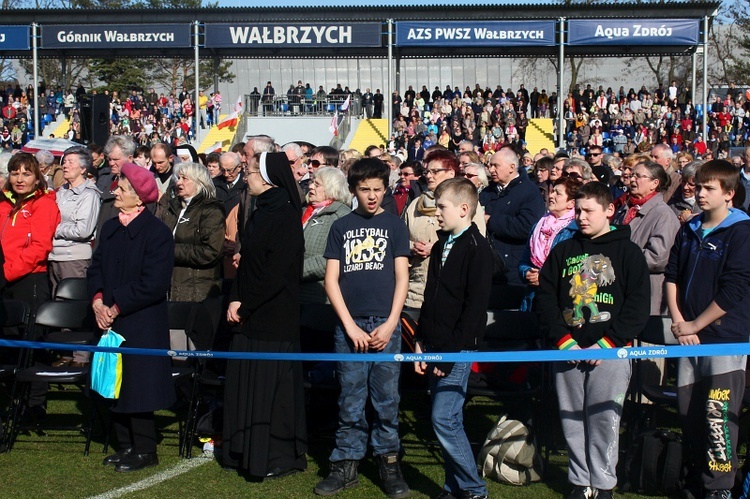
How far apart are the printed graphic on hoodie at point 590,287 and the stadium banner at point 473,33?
2446 cm

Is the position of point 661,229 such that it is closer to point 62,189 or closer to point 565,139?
point 62,189

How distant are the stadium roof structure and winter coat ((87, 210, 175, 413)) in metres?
23.8

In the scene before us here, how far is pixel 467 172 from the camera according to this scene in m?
7.75

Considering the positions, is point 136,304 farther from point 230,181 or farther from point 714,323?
point 230,181

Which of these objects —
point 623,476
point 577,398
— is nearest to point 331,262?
point 577,398

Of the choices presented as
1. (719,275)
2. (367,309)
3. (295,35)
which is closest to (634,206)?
(719,275)

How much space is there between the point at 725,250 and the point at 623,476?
4.72 feet

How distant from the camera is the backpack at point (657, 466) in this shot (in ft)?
17.4

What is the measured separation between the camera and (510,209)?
762 cm

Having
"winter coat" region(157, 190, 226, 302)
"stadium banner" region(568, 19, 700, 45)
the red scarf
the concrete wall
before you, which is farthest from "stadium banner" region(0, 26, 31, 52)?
the red scarf

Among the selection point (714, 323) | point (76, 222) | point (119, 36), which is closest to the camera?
point (714, 323)

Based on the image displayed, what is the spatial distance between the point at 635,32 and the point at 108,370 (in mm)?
25847

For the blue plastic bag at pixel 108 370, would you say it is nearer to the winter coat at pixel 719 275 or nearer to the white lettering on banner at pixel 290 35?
the winter coat at pixel 719 275

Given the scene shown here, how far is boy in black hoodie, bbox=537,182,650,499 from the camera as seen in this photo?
499 centimetres
